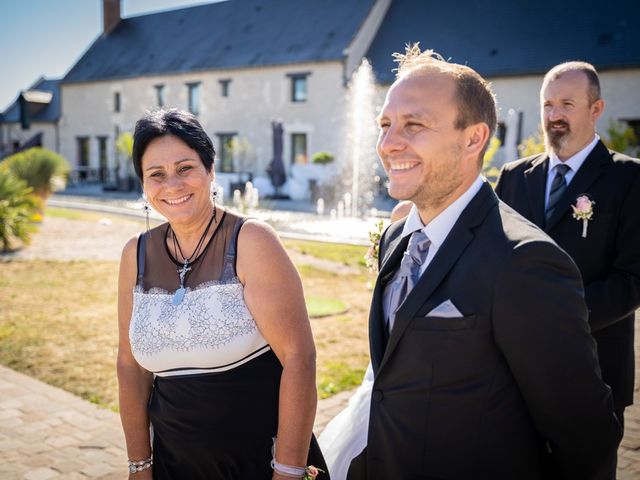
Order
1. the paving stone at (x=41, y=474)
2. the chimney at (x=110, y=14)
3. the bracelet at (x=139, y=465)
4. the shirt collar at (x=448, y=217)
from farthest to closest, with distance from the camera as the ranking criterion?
the chimney at (x=110, y=14), the paving stone at (x=41, y=474), the bracelet at (x=139, y=465), the shirt collar at (x=448, y=217)

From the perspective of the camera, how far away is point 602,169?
297 centimetres

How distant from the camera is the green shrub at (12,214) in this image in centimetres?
1239

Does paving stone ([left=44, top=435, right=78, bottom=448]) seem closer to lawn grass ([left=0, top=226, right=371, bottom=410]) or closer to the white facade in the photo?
lawn grass ([left=0, top=226, right=371, bottom=410])

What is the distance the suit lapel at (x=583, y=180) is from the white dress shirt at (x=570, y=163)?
2 centimetres

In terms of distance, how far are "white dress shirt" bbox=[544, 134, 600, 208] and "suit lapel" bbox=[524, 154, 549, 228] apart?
2 cm

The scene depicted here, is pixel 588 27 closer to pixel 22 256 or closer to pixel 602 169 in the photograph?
pixel 22 256

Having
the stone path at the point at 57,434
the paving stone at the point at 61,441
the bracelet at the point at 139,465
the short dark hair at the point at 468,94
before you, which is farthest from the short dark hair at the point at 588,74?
the paving stone at the point at 61,441

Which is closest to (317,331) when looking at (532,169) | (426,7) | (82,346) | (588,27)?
(82,346)

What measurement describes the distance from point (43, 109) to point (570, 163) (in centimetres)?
4989

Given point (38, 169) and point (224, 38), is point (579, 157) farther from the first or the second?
point (224, 38)

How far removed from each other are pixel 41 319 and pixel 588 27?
931 inches

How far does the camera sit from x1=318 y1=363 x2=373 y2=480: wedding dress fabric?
2.86m

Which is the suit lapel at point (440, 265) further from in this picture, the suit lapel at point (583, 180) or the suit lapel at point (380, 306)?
the suit lapel at point (583, 180)

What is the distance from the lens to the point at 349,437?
2922mm
